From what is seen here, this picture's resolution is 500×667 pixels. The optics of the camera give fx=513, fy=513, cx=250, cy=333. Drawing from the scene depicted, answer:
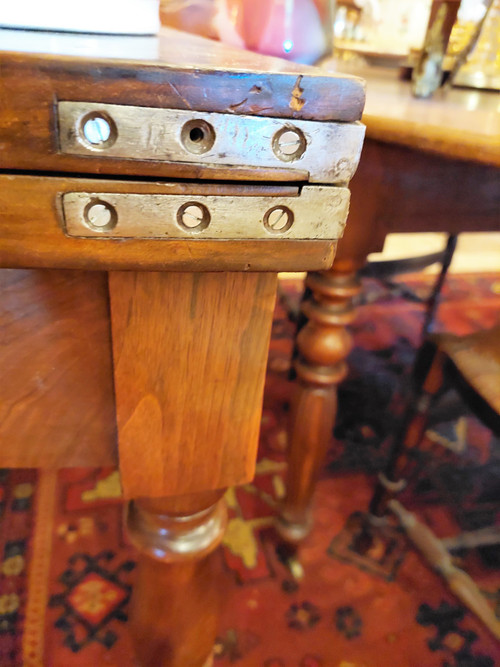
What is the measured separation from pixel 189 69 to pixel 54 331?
146 millimetres

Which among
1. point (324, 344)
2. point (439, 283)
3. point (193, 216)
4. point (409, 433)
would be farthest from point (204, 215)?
point (439, 283)

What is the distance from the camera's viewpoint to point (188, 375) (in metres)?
0.28

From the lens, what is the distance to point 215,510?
1.32 ft

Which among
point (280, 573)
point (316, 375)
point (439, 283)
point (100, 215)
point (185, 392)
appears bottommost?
point (280, 573)

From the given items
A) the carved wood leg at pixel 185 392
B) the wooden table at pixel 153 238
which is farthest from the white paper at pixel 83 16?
the carved wood leg at pixel 185 392

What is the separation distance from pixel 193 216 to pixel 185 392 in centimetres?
11

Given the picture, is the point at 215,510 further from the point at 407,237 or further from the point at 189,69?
the point at 407,237

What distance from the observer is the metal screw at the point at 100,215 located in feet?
0.66

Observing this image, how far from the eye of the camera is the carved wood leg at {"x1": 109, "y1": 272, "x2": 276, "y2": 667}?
0.25 meters

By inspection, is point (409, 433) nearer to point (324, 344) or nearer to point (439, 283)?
point (324, 344)

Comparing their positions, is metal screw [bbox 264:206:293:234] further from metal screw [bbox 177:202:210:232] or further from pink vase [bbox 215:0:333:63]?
pink vase [bbox 215:0:333:63]

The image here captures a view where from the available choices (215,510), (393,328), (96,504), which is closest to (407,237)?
(393,328)

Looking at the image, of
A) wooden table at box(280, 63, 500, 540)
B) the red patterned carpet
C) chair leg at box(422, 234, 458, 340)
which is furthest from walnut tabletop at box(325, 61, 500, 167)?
chair leg at box(422, 234, 458, 340)

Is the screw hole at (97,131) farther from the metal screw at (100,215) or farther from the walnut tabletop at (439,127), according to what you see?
the walnut tabletop at (439,127)
